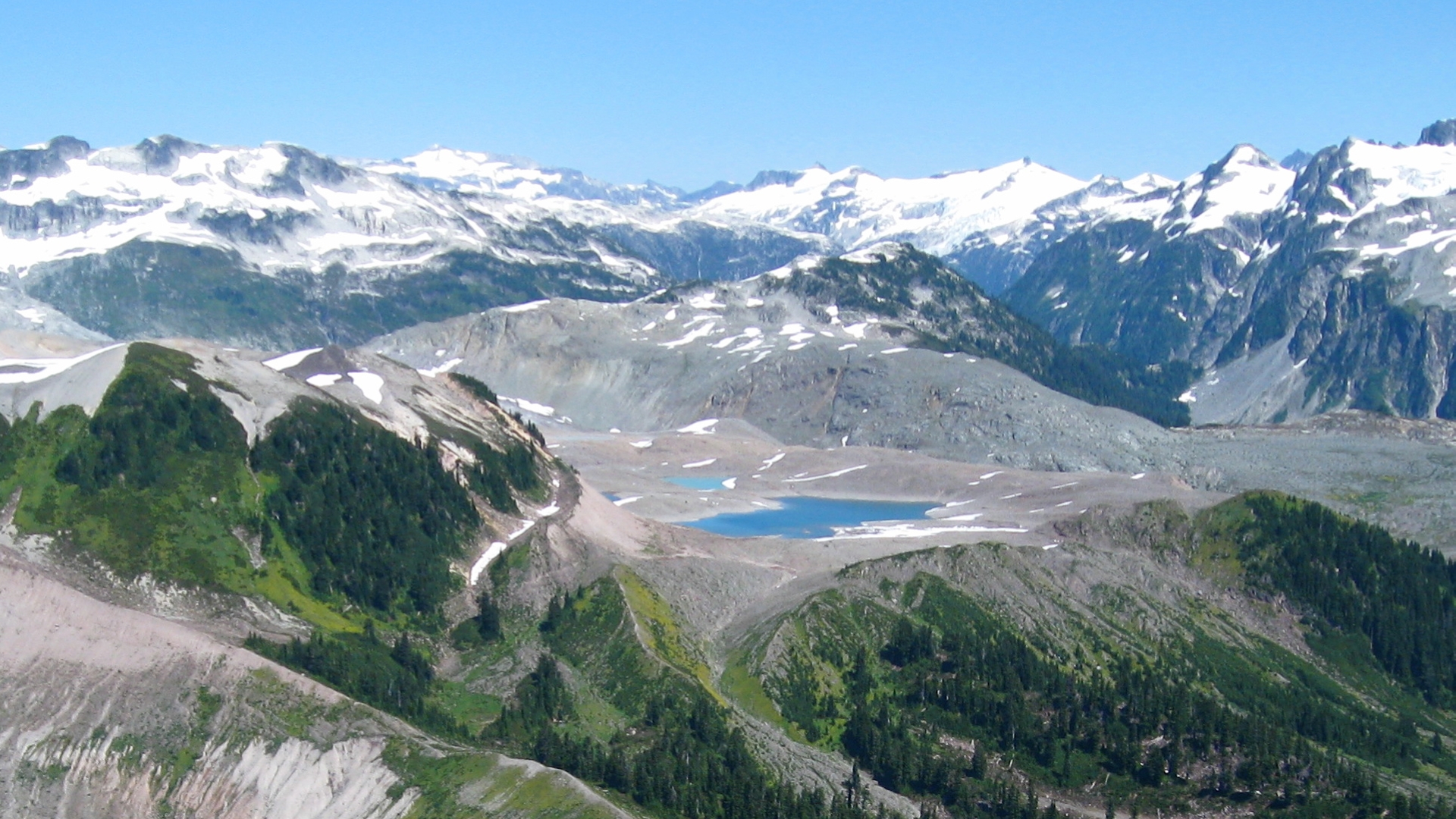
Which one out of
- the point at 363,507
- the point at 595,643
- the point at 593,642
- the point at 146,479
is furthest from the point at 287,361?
the point at 595,643

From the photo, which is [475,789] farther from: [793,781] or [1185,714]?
[1185,714]

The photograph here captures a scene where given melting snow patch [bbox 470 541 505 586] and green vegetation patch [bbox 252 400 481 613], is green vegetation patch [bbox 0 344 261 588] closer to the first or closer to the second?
green vegetation patch [bbox 252 400 481 613]

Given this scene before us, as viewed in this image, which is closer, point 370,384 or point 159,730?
point 159,730

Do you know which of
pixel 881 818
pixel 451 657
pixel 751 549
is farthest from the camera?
pixel 751 549

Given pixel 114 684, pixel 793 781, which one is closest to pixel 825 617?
pixel 793 781

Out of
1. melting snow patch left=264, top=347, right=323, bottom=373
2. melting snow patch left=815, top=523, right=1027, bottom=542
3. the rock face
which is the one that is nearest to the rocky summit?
the rock face

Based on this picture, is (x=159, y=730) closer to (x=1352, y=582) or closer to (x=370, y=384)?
(x=370, y=384)

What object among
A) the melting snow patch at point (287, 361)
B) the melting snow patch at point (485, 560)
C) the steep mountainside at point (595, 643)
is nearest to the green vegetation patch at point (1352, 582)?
the steep mountainside at point (595, 643)
